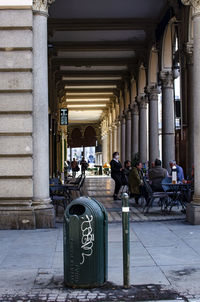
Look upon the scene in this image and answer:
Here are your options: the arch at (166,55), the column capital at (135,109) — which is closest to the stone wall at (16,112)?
the arch at (166,55)

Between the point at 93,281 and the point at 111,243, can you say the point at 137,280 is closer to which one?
the point at 93,281

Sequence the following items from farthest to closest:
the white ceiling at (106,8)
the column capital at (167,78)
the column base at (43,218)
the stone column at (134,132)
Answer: the stone column at (134,132)
the column capital at (167,78)
the white ceiling at (106,8)
the column base at (43,218)

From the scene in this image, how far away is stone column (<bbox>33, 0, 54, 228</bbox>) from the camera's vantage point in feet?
29.7

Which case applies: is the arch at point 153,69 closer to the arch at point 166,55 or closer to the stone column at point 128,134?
the arch at point 166,55

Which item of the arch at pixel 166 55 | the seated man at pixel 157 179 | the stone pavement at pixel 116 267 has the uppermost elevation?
the arch at pixel 166 55

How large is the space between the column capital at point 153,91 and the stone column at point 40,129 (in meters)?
12.5

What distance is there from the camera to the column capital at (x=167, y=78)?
712 inches

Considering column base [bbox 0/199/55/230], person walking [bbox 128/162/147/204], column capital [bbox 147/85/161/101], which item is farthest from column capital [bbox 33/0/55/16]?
column capital [bbox 147/85/161/101]

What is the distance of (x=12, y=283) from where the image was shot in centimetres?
521

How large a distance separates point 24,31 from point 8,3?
644mm

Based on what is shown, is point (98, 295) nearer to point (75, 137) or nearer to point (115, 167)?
point (115, 167)

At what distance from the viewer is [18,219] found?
8.89 metres

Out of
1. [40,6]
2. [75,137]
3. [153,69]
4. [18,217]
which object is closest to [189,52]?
[40,6]

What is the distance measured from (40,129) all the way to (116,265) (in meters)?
4.00
